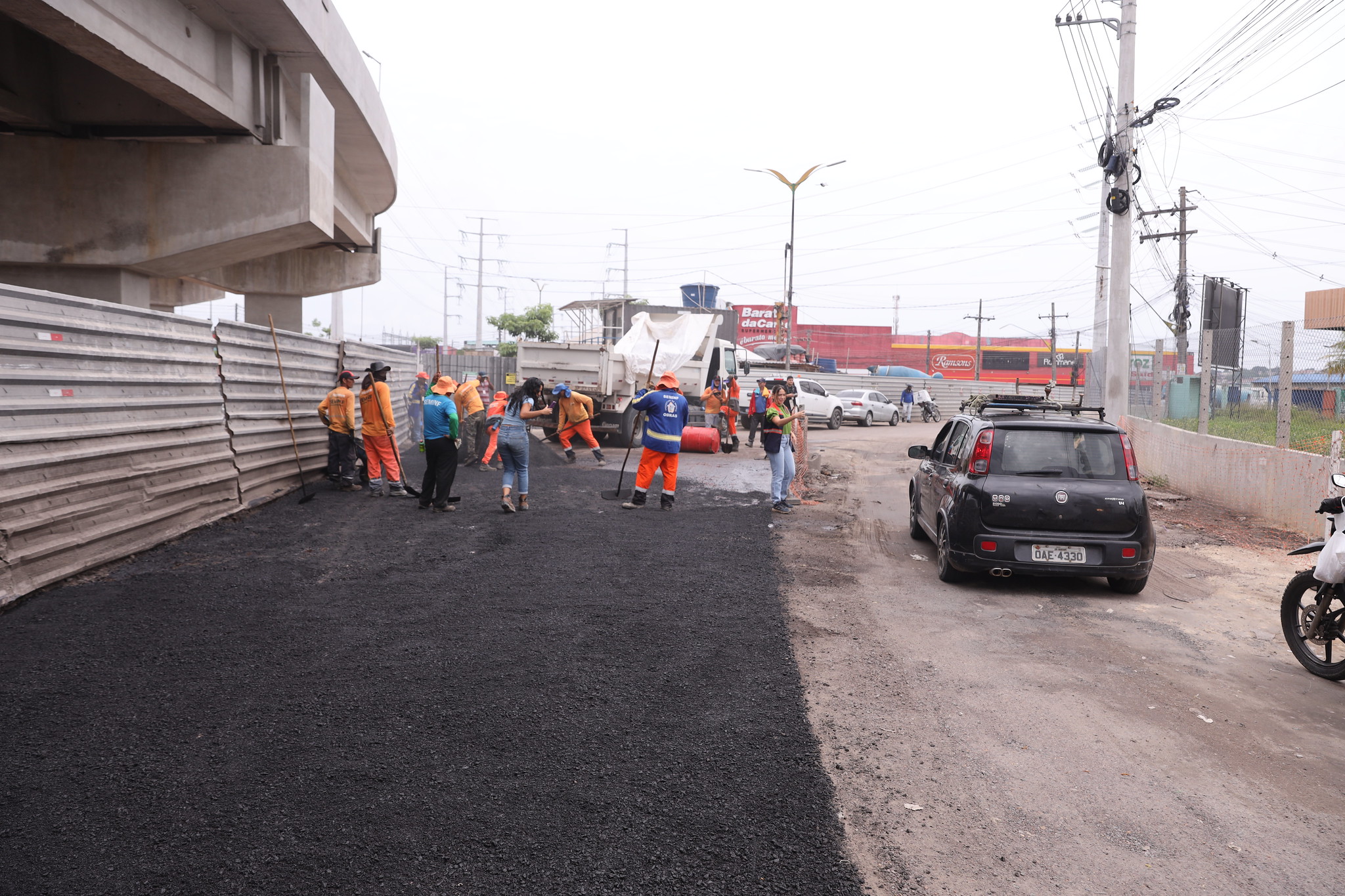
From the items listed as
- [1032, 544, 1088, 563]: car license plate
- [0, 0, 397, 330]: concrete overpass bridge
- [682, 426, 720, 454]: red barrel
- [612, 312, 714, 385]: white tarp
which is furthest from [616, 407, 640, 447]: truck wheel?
[1032, 544, 1088, 563]: car license plate

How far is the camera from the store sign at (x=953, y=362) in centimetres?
7194

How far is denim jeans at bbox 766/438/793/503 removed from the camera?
38.4 feet

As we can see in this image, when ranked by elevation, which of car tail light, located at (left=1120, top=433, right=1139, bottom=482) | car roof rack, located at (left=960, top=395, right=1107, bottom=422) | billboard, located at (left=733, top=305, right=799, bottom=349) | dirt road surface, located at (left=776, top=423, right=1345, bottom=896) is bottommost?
dirt road surface, located at (left=776, top=423, right=1345, bottom=896)

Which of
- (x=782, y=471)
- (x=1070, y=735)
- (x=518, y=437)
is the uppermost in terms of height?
(x=518, y=437)

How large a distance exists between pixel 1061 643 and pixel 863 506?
6.93 m

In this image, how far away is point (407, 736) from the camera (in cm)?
407

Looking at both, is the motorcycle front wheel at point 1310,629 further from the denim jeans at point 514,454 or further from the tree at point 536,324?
the tree at point 536,324

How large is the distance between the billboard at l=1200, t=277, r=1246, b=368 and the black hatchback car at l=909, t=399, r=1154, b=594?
634 centimetres

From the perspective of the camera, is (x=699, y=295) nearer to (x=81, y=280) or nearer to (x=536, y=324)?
(x=536, y=324)

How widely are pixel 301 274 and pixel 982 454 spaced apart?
1670 centimetres

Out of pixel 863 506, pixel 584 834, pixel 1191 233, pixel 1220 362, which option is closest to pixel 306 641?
pixel 584 834

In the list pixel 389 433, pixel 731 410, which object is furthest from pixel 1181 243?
pixel 389 433

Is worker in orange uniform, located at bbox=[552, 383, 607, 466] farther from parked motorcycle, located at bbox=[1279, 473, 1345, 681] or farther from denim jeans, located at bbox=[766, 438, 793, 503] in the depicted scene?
parked motorcycle, located at bbox=[1279, 473, 1345, 681]

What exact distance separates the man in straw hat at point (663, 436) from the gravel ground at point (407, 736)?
371 cm
